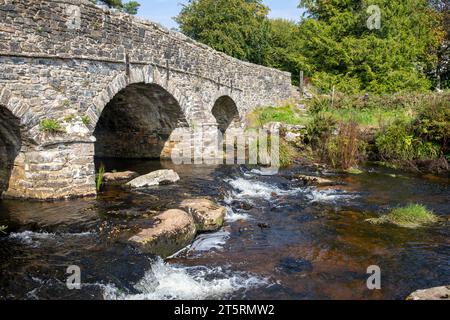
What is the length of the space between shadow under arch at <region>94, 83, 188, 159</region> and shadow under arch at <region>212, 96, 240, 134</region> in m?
5.53

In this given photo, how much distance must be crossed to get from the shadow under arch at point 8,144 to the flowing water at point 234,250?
83 centimetres

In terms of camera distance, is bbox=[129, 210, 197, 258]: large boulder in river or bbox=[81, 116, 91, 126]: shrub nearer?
bbox=[129, 210, 197, 258]: large boulder in river

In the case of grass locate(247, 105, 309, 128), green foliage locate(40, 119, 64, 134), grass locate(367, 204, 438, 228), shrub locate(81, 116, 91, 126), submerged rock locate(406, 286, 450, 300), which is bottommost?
submerged rock locate(406, 286, 450, 300)

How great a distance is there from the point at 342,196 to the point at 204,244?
523cm

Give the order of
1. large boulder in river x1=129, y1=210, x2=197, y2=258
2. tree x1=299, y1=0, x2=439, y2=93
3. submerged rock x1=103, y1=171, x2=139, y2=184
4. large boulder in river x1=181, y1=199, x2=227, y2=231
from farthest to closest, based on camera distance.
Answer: tree x1=299, y1=0, x2=439, y2=93 → submerged rock x1=103, y1=171, x2=139, y2=184 → large boulder in river x1=181, y1=199, x2=227, y2=231 → large boulder in river x1=129, y1=210, x2=197, y2=258

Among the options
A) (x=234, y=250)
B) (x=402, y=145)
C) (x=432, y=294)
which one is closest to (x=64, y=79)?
(x=234, y=250)

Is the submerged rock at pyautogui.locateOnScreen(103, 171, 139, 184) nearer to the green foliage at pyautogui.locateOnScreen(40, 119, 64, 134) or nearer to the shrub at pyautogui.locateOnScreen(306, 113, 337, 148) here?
the green foliage at pyautogui.locateOnScreen(40, 119, 64, 134)

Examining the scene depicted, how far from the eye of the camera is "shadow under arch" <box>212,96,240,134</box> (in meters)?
20.8

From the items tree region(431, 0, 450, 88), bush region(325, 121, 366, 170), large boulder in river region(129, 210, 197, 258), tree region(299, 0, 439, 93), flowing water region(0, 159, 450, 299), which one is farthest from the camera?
tree region(431, 0, 450, 88)

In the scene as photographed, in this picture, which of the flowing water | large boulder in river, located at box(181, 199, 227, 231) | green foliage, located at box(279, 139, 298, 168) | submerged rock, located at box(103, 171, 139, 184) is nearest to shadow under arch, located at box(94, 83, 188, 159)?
submerged rock, located at box(103, 171, 139, 184)

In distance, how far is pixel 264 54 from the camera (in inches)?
1314
